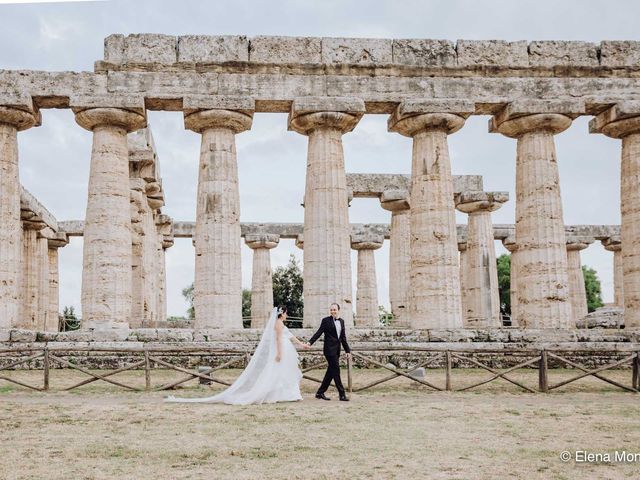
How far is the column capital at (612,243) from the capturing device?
145 feet

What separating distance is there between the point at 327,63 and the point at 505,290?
49046mm

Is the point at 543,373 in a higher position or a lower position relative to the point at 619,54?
lower

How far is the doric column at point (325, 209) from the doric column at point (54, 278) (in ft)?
73.9

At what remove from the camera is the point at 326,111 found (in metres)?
22.8

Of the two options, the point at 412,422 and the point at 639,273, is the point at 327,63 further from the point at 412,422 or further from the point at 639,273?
the point at 412,422

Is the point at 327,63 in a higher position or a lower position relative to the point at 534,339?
higher

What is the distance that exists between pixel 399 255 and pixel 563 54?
13.5 metres

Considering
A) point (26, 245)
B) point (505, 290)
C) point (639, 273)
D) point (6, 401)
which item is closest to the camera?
point (6, 401)

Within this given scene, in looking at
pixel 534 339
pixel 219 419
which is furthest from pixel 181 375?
pixel 534 339

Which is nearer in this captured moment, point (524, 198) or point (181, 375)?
point (181, 375)

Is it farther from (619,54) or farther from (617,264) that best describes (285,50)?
(617,264)

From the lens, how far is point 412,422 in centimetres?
1152

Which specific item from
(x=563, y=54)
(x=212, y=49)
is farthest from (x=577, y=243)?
(x=212, y=49)

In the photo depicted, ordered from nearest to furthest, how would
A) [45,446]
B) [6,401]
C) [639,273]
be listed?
[45,446] < [6,401] < [639,273]
